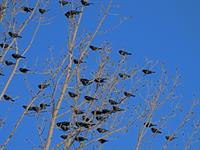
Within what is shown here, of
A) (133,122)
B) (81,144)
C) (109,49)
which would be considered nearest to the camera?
(81,144)

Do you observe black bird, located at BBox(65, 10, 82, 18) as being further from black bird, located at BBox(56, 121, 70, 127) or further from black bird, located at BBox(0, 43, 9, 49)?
black bird, located at BBox(56, 121, 70, 127)

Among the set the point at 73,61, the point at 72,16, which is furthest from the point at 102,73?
the point at 72,16

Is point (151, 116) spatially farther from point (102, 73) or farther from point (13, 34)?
point (13, 34)

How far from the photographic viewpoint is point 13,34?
12289 mm

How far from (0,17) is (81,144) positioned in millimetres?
3640

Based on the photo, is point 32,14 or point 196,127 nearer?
point 32,14

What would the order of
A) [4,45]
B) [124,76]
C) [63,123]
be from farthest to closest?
[4,45], [124,76], [63,123]

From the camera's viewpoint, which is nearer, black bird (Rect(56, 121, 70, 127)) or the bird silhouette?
black bird (Rect(56, 121, 70, 127))

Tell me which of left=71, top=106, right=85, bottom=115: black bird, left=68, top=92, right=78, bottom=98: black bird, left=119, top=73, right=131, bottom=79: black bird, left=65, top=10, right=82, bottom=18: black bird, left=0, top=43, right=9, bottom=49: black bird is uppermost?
left=65, top=10, right=82, bottom=18: black bird

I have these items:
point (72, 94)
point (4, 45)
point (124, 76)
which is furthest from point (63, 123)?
point (4, 45)

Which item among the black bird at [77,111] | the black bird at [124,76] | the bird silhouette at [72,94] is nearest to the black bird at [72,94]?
the bird silhouette at [72,94]

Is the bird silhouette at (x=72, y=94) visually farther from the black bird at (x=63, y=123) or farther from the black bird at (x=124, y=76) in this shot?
the black bird at (x=124, y=76)

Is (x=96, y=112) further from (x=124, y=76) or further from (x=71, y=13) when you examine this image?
(x=71, y=13)

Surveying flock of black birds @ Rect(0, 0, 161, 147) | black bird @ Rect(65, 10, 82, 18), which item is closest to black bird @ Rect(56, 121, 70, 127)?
flock of black birds @ Rect(0, 0, 161, 147)
